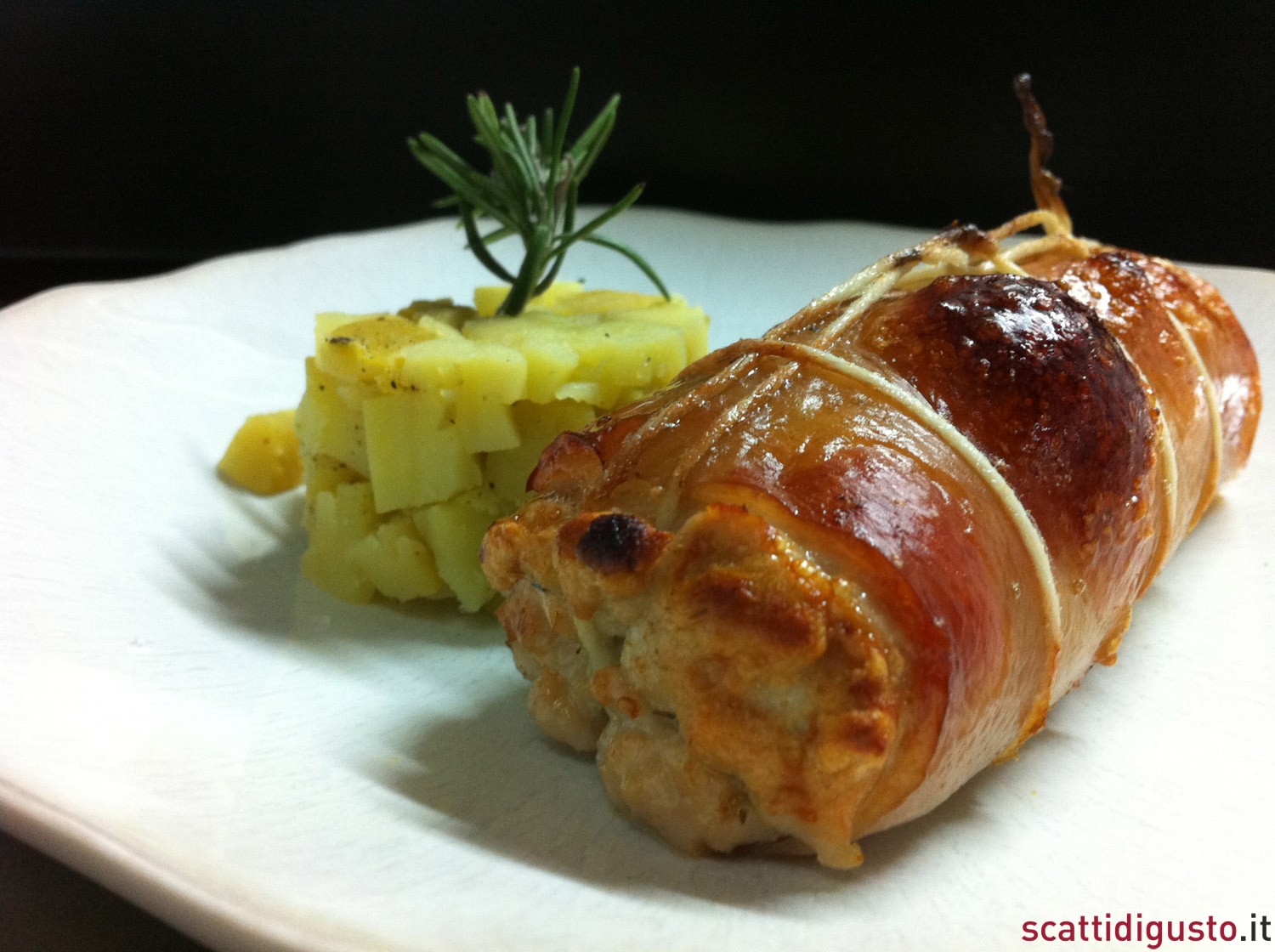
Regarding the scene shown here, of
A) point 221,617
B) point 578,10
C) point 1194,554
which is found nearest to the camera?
point 221,617

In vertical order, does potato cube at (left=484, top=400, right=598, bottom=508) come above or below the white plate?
above

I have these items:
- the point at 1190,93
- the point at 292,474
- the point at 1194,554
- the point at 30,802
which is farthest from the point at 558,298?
the point at 1190,93

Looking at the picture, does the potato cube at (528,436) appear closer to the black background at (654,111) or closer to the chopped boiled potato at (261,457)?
the chopped boiled potato at (261,457)

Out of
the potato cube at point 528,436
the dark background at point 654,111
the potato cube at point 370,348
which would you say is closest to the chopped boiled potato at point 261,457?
the potato cube at point 370,348

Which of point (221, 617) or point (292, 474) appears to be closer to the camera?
point (221, 617)

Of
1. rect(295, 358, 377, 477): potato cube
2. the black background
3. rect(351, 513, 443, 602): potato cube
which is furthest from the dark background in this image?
rect(351, 513, 443, 602): potato cube

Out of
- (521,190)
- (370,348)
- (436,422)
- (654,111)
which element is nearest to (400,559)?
(436,422)

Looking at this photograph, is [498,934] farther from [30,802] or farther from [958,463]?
[958,463]

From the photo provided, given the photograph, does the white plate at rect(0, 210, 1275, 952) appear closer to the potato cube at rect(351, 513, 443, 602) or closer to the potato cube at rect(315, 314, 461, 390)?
the potato cube at rect(351, 513, 443, 602)

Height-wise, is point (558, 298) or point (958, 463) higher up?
point (958, 463)
